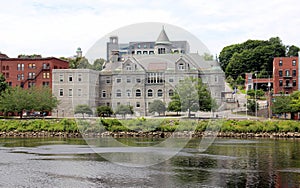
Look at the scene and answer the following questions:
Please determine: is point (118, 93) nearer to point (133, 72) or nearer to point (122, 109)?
point (122, 109)

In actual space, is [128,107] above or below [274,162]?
above

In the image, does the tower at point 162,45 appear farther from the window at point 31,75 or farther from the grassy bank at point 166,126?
the window at point 31,75

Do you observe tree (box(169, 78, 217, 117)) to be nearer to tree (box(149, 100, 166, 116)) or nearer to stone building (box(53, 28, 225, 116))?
tree (box(149, 100, 166, 116))

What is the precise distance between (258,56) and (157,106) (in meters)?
68.4

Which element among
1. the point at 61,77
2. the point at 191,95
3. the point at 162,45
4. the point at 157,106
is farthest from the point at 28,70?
the point at 162,45

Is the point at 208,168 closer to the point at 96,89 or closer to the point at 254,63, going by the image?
the point at 96,89

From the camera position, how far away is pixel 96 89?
30.8 metres

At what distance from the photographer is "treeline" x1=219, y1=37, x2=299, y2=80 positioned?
355ft

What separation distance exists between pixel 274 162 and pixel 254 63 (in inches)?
3066

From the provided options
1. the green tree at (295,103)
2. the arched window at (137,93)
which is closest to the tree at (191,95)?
the arched window at (137,93)

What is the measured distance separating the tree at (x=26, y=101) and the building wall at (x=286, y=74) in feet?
131

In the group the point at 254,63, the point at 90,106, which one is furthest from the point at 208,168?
the point at 254,63

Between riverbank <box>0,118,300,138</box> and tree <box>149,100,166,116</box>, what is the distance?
23.8 feet

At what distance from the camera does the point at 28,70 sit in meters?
85.4
